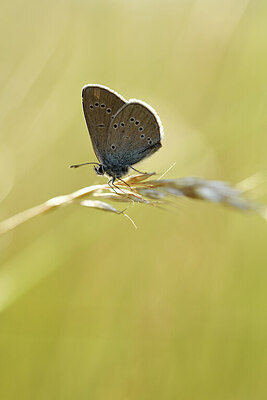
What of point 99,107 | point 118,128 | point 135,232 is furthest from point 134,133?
point 135,232

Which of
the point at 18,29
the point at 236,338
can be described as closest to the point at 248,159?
the point at 236,338

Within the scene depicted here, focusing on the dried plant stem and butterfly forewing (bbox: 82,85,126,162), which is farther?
butterfly forewing (bbox: 82,85,126,162)

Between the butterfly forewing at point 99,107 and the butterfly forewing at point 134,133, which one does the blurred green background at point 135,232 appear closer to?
the butterfly forewing at point 134,133

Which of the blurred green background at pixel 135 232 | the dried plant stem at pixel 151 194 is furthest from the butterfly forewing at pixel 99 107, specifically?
the dried plant stem at pixel 151 194

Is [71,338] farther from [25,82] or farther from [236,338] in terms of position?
[25,82]

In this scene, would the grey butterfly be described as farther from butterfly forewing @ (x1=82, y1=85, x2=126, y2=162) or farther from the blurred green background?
the blurred green background

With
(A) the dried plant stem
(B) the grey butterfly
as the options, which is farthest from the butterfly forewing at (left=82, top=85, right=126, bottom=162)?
(A) the dried plant stem
